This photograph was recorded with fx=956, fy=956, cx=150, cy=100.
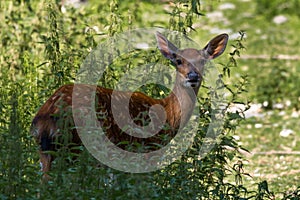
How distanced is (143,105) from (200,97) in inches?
22.4

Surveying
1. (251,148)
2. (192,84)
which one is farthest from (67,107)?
(251,148)

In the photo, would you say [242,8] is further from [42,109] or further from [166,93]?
[42,109]

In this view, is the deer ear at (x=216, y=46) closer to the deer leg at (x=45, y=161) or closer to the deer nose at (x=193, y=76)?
the deer nose at (x=193, y=76)

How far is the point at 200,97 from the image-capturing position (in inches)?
306

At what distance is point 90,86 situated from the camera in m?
7.29

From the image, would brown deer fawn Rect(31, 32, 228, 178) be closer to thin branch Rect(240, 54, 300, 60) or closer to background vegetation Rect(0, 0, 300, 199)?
background vegetation Rect(0, 0, 300, 199)

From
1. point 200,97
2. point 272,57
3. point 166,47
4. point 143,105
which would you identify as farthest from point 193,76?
point 272,57

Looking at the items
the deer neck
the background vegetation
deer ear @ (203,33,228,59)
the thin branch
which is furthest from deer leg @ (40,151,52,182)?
the thin branch

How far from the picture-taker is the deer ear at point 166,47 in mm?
7758

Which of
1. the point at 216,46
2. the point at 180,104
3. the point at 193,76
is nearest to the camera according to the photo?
the point at 193,76

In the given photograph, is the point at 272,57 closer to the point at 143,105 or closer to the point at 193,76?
the point at 193,76

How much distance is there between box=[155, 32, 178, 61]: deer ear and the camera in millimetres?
7758

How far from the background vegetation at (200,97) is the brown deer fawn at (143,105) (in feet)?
0.47

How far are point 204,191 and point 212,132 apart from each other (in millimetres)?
538
